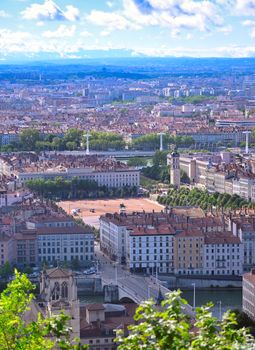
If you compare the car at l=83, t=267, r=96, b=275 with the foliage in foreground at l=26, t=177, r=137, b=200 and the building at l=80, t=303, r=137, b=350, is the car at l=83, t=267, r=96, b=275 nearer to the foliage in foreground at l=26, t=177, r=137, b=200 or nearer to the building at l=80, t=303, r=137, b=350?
the building at l=80, t=303, r=137, b=350

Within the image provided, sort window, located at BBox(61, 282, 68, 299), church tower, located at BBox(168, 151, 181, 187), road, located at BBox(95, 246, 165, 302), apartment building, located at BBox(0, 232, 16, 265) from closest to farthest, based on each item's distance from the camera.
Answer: window, located at BBox(61, 282, 68, 299), road, located at BBox(95, 246, 165, 302), apartment building, located at BBox(0, 232, 16, 265), church tower, located at BBox(168, 151, 181, 187)

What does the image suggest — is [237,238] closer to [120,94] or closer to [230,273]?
[230,273]

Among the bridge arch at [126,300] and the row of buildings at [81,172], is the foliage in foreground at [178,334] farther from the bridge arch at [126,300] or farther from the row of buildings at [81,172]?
the row of buildings at [81,172]

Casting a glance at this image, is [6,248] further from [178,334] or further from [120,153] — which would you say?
[120,153]

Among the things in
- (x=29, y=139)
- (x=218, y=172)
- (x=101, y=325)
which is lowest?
(x=29, y=139)

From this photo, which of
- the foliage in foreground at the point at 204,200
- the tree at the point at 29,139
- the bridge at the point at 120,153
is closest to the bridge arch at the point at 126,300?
the foliage in foreground at the point at 204,200

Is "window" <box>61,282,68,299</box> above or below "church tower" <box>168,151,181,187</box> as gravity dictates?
above

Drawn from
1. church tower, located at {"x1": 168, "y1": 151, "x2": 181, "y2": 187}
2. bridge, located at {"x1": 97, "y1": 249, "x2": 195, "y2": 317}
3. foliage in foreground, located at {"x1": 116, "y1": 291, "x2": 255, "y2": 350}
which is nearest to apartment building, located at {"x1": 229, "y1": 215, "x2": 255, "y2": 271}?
bridge, located at {"x1": 97, "y1": 249, "x2": 195, "y2": 317}

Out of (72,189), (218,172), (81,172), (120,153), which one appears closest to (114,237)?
(72,189)
